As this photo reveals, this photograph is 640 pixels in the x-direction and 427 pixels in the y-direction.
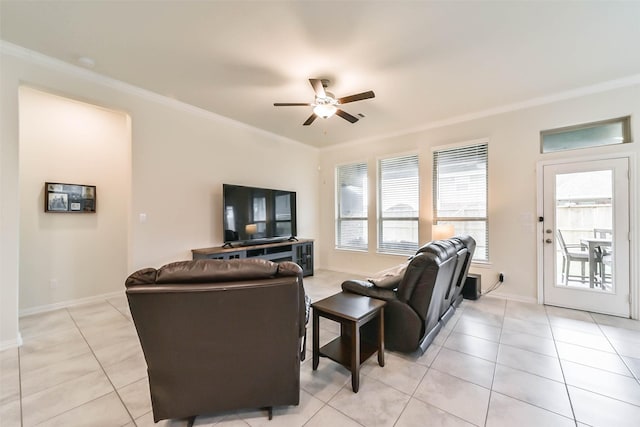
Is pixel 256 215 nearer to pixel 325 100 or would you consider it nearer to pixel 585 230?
pixel 325 100

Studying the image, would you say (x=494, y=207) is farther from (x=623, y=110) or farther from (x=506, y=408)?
(x=506, y=408)

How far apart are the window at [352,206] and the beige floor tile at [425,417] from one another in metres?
3.67

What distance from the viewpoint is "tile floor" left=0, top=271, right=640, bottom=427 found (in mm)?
1515

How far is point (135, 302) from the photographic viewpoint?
1.17 meters

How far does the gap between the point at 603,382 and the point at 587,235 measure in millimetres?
2102

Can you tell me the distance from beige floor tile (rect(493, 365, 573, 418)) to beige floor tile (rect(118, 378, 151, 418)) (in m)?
Answer: 2.36

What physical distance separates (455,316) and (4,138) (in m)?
5.00

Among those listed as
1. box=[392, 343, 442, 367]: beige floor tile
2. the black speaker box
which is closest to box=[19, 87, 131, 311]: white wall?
box=[392, 343, 442, 367]: beige floor tile

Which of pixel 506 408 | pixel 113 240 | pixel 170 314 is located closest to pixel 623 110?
pixel 506 408

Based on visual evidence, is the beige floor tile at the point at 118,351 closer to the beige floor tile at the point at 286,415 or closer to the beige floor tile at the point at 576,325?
the beige floor tile at the point at 286,415

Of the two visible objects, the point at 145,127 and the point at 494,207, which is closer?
the point at 145,127

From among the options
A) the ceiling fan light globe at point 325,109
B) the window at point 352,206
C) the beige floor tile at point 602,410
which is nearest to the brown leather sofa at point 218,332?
the beige floor tile at point 602,410

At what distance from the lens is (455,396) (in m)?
1.68

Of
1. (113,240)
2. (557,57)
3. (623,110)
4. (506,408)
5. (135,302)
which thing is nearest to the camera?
(135,302)
